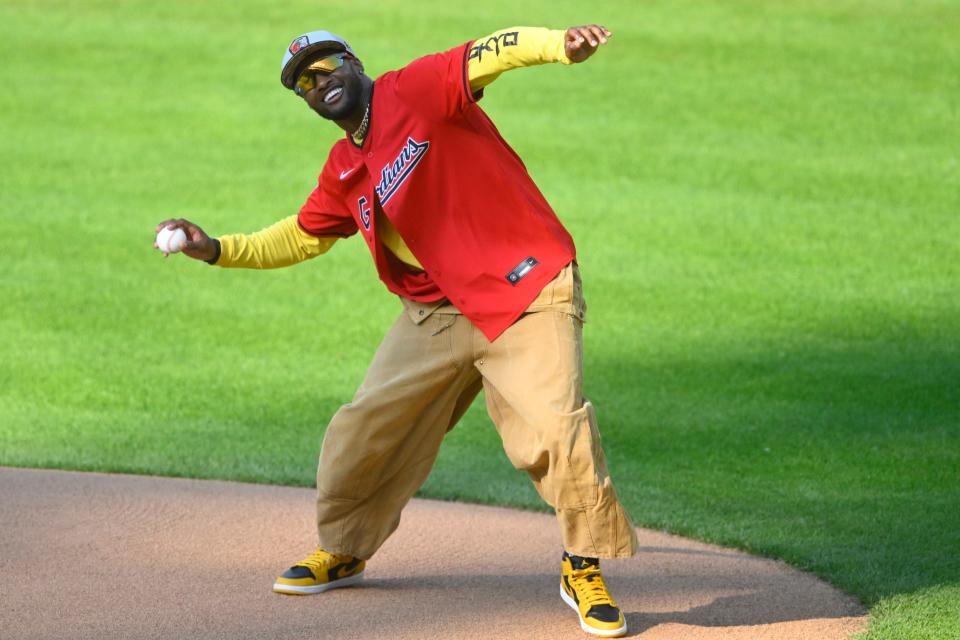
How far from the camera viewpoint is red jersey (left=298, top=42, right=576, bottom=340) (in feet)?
16.2

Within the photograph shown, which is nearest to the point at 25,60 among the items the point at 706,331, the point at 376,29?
the point at 376,29

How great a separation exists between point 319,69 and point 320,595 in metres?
2.03

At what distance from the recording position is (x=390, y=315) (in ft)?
34.7

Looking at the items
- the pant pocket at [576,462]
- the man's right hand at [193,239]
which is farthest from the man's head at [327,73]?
the pant pocket at [576,462]

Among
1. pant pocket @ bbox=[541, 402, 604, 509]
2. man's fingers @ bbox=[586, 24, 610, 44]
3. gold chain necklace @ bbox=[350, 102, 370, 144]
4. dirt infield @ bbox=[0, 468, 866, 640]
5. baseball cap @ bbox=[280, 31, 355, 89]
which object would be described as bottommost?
dirt infield @ bbox=[0, 468, 866, 640]

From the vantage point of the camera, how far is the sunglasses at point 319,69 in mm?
5051

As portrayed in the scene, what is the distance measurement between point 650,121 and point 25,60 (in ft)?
27.4

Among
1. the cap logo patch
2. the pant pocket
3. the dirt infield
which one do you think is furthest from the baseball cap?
the dirt infield

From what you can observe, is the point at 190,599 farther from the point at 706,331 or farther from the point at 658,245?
the point at 658,245

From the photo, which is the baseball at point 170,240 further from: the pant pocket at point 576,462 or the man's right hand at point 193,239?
the pant pocket at point 576,462

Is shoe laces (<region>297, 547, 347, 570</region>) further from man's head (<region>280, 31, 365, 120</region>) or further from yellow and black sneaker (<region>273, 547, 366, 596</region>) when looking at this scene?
man's head (<region>280, 31, 365, 120</region>)

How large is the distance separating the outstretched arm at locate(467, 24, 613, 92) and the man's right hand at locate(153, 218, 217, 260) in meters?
1.25

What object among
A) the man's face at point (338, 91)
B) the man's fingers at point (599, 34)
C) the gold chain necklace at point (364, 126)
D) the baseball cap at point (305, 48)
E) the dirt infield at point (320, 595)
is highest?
the baseball cap at point (305, 48)

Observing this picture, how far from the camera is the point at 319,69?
5066mm
